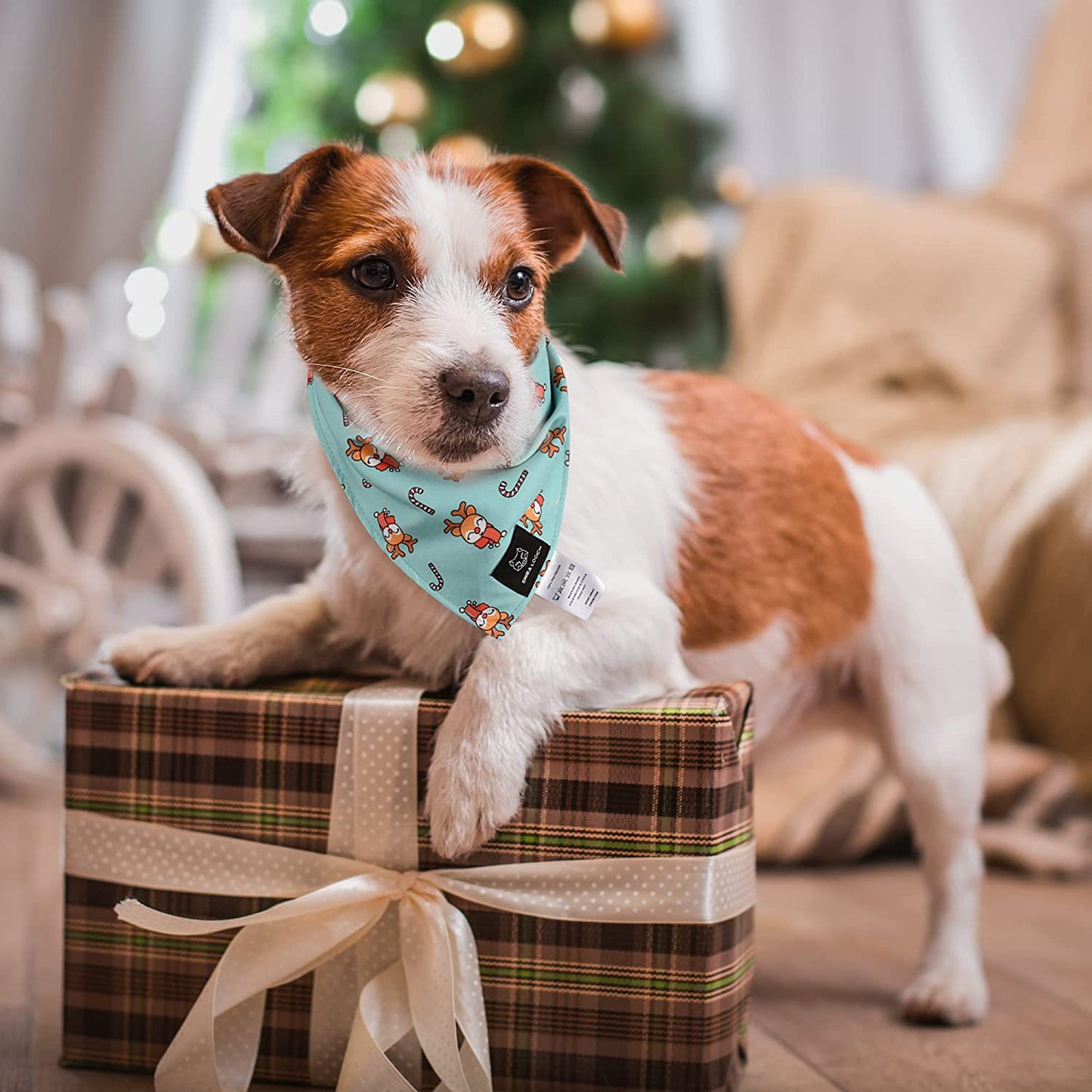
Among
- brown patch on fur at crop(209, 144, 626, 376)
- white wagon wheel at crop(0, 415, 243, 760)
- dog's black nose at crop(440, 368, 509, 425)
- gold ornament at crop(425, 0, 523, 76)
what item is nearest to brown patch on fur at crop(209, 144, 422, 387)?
brown patch on fur at crop(209, 144, 626, 376)

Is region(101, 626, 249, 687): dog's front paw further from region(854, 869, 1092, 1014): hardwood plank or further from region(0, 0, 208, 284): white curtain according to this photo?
region(0, 0, 208, 284): white curtain

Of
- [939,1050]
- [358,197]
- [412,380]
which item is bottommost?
[939,1050]

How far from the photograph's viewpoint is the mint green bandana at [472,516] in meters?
1.10

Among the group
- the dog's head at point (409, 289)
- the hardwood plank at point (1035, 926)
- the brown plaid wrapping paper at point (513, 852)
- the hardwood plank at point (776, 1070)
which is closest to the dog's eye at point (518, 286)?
the dog's head at point (409, 289)

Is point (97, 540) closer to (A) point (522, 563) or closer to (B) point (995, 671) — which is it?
(A) point (522, 563)

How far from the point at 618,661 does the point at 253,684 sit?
0.37 meters

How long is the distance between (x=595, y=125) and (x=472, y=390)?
2.97 m

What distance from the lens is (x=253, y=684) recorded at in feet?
4.00

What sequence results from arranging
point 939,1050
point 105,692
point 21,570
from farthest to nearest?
point 21,570 < point 939,1050 < point 105,692

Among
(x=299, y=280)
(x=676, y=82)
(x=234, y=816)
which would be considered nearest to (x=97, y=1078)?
(x=234, y=816)

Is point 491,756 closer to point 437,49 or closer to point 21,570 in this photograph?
point 21,570

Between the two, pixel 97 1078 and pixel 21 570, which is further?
pixel 21 570

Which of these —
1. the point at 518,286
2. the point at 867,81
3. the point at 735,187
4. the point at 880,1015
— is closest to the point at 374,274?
the point at 518,286

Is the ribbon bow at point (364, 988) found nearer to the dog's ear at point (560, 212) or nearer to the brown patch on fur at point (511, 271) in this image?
the brown patch on fur at point (511, 271)
